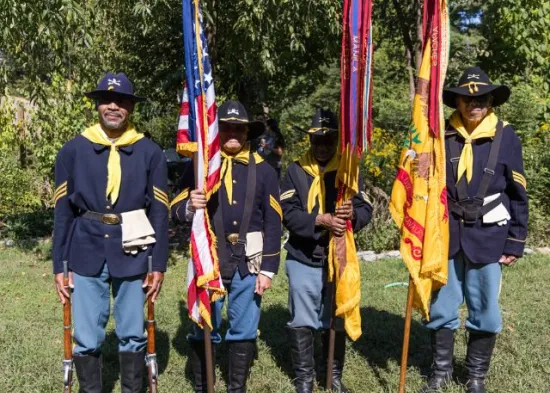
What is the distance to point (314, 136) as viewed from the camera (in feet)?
13.9

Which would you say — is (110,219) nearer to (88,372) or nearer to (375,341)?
(88,372)

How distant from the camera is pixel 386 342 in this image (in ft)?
17.9

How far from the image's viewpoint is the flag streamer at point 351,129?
355 centimetres

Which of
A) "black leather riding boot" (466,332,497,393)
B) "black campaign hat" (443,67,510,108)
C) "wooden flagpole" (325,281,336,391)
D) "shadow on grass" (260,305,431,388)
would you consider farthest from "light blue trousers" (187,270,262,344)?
"black campaign hat" (443,67,510,108)

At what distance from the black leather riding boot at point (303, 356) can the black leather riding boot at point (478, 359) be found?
113 cm

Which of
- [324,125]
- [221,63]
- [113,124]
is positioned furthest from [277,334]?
Answer: [221,63]

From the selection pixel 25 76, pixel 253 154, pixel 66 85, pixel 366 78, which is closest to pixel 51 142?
pixel 66 85

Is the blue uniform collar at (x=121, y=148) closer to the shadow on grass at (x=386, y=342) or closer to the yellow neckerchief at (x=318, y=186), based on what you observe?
the yellow neckerchief at (x=318, y=186)

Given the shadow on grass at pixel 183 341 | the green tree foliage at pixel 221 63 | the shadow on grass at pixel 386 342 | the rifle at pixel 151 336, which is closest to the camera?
the rifle at pixel 151 336

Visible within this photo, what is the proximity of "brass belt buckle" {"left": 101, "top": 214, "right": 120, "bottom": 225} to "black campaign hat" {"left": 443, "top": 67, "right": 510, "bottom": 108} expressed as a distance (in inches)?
92.2

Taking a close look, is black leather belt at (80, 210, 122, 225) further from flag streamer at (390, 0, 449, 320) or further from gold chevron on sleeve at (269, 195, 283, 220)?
flag streamer at (390, 0, 449, 320)

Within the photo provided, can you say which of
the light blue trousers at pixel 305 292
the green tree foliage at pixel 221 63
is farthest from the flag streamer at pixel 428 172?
the green tree foliage at pixel 221 63

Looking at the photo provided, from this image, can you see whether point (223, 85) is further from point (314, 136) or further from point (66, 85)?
point (314, 136)

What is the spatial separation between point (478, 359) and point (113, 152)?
113 inches
